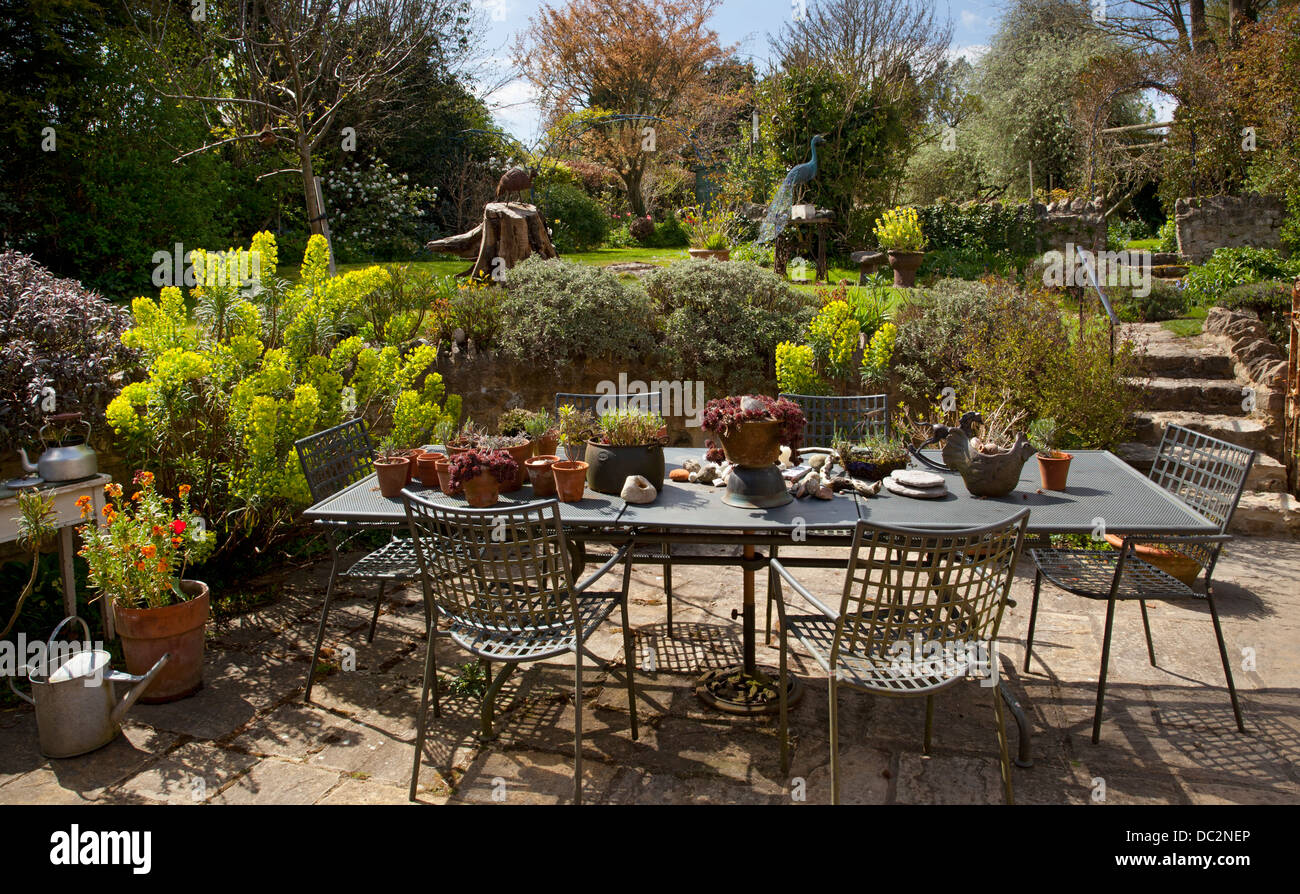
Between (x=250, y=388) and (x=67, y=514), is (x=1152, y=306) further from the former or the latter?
(x=67, y=514)

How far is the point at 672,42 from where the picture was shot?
22.0m

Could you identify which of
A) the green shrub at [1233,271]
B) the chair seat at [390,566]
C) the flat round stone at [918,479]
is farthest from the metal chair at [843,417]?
the green shrub at [1233,271]

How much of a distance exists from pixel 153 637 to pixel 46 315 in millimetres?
1900

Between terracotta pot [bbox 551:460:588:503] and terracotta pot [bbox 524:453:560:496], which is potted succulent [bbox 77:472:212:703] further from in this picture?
terracotta pot [bbox 551:460:588:503]

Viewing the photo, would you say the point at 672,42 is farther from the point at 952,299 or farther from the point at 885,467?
the point at 885,467

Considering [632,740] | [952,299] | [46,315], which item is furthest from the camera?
[952,299]

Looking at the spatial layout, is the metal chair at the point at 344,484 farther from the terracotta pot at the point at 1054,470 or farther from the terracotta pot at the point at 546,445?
the terracotta pot at the point at 1054,470

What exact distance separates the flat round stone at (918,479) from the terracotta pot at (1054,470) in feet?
1.32

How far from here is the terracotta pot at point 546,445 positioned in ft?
12.4

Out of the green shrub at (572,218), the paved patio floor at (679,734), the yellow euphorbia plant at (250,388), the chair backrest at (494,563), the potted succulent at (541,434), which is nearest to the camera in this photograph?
the chair backrest at (494,563)

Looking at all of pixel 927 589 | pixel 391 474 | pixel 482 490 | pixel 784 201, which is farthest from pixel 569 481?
pixel 784 201

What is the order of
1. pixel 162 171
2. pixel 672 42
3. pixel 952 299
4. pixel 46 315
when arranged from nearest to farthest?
pixel 46 315
pixel 952 299
pixel 162 171
pixel 672 42
